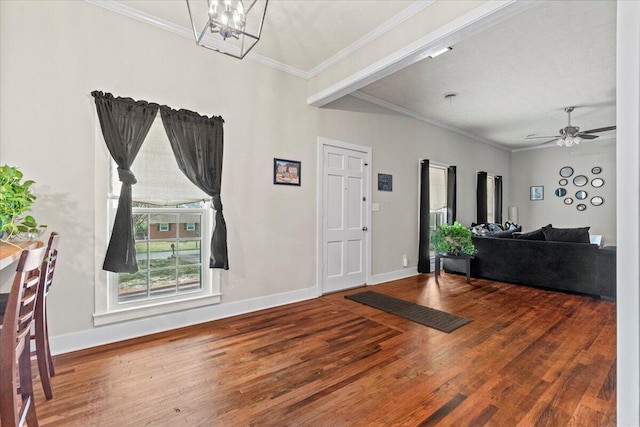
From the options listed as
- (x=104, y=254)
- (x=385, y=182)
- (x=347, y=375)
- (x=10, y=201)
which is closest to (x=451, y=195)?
(x=385, y=182)

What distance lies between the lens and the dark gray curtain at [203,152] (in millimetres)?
2883

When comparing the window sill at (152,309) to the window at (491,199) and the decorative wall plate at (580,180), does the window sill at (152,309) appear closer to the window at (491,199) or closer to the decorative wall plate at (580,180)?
the window at (491,199)

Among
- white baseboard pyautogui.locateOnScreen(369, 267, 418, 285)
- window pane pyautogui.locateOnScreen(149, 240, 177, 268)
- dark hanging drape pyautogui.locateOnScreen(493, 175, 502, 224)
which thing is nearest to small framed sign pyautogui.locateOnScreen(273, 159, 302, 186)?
window pane pyautogui.locateOnScreen(149, 240, 177, 268)

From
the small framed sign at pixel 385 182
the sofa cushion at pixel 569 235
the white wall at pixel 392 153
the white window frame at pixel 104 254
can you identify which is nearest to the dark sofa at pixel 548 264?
the sofa cushion at pixel 569 235

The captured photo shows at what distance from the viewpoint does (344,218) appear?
14.2 ft

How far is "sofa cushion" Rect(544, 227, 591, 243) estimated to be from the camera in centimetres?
427

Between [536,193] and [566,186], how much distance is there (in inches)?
25.1

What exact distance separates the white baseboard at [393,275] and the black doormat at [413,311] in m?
0.58

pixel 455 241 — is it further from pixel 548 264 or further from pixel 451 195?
pixel 451 195

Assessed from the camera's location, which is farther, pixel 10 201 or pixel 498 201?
pixel 498 201

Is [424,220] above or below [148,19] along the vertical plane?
below

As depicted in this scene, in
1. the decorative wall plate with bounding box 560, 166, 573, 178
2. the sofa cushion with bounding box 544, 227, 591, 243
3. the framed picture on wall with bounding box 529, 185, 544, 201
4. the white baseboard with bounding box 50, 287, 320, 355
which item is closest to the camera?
the white baseboard with bounding box 50, 287, 320, 355

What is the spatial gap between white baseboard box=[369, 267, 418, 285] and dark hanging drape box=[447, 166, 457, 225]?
4.68 feet

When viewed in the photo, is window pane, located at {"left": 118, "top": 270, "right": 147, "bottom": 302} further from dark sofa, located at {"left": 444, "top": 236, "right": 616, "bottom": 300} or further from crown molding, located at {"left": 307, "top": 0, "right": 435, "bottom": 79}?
dark sofa, located at {"left": 444, "top": 236, "right": 616, "bottom": 300}
